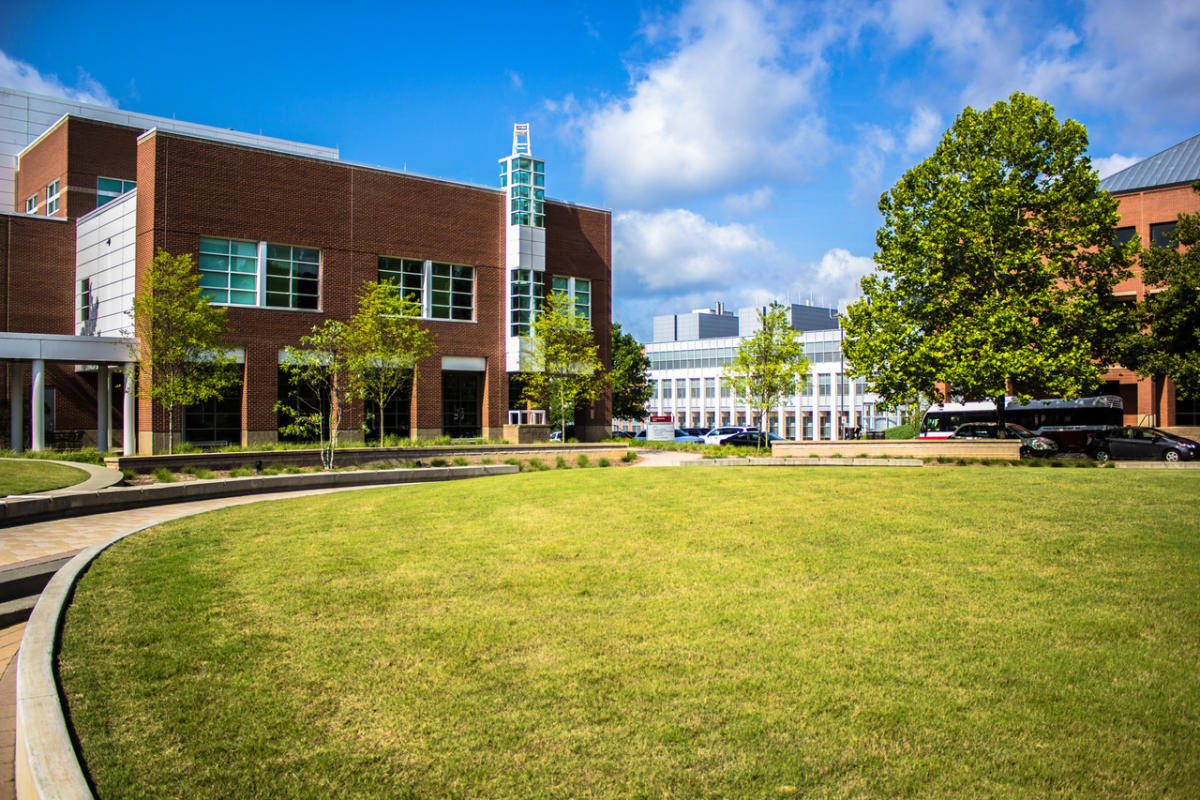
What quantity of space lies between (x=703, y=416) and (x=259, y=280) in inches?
3703

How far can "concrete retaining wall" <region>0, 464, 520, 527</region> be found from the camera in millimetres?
13696

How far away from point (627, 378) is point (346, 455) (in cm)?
5361

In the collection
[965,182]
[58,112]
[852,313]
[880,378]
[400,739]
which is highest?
[58,112]

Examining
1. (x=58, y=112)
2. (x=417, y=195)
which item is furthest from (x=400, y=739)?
(x=58, y=112)

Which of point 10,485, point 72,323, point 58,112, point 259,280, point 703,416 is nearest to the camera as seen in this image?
point 10,485

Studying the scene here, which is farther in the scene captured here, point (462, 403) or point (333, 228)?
point (462, 403)

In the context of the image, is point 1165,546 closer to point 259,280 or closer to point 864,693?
point 864,693

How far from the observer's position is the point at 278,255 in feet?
115

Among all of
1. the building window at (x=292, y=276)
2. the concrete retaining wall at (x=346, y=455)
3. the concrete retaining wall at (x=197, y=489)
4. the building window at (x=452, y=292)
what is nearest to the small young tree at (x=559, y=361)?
the building window at (x=452, y=292)

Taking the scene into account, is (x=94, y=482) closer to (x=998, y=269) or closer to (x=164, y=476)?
(x=164, y=476)

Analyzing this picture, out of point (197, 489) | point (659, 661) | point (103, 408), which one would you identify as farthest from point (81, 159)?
point (659, 661)

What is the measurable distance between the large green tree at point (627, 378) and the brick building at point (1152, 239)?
135ft

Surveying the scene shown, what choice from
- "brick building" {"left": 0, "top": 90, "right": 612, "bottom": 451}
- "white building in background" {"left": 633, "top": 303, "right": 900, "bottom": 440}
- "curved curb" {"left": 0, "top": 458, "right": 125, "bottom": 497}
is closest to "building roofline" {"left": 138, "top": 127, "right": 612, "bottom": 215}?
"brick building" {"left": 0, "top": 90, "right": 612, "bottom": 451}

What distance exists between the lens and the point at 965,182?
1167 inches
